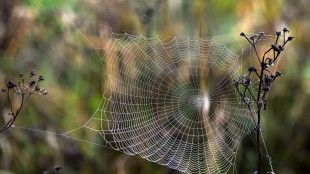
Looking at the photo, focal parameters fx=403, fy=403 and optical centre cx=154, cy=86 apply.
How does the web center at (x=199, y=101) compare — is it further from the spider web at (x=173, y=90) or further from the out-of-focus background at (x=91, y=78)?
the out-of-focus background at (x=91, y=78)

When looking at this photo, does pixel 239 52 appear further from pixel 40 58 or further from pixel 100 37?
pixel 40 58

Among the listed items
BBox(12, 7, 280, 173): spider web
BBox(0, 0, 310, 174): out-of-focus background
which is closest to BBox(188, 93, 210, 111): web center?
BBox(12, 7, 280, 173): spider web

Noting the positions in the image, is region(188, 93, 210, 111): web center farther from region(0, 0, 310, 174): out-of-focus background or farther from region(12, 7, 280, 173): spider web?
region(0, 0, 310, 174): out-of-focus background

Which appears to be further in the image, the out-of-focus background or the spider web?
the out-of-focus background

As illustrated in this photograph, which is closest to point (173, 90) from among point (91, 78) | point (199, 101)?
point (199, 101)

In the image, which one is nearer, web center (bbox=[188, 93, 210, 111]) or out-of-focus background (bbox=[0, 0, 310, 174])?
web center (bbox=[188, 93, 210, 111])
